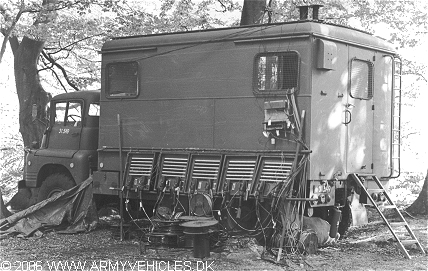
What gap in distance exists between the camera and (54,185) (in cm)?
1273

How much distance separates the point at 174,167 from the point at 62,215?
2.52m

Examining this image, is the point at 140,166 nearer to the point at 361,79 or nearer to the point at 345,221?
the point at 345,221

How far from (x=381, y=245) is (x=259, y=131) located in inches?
108

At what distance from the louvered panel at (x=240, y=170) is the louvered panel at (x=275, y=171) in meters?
0.20

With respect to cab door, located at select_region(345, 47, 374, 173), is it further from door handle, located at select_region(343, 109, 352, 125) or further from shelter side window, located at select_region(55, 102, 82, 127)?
shelter side window, located at select_region(55, 102, 82, 127)

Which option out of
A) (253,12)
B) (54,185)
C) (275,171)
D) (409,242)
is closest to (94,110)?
(54,185)

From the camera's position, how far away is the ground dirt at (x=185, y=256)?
8.71 metres

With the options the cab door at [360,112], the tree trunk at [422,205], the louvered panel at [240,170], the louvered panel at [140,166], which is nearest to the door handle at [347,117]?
the cab door at [360,112]

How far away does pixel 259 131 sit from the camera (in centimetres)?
998

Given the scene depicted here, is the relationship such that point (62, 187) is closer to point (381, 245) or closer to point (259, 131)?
point (259, 131)

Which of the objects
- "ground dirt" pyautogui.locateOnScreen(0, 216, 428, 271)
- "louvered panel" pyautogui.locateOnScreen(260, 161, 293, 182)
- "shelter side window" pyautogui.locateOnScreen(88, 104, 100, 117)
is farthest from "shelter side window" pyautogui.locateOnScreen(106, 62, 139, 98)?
"louvered panel" pyautogui.locateOnScreen(260, 161, 293, 182)

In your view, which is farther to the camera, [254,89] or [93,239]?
[93,239]

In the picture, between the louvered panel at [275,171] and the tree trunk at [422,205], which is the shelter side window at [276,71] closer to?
the louvered panel at [275,171]

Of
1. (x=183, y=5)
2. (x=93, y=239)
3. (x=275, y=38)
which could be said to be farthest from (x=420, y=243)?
(x=183, y=5)
